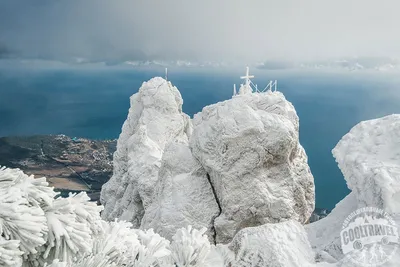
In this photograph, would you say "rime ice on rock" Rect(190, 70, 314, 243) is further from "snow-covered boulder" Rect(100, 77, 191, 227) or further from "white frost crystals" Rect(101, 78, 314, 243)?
"snow-covered boulder" Rect(100, 77, 191, 227)

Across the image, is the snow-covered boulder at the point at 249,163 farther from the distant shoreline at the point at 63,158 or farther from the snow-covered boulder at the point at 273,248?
the distant shoreline at the point at 63,158

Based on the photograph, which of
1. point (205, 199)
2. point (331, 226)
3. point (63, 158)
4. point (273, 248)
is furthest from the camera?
point (63, 158)

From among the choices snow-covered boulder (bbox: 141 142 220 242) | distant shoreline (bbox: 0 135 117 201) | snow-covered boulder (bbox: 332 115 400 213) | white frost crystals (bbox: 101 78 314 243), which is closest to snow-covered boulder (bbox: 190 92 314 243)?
white frost crystals (bbox: 101 78 314 243)

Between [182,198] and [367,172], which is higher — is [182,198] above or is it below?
below

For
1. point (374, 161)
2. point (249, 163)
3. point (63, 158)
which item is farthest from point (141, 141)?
point (63, 158)

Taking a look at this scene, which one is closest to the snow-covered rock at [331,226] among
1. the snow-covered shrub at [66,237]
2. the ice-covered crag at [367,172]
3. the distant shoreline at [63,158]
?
the ice-covered crag at [367,172]

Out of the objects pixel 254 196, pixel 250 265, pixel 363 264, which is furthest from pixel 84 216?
pixel 254 196

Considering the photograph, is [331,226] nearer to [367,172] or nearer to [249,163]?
[367,172]

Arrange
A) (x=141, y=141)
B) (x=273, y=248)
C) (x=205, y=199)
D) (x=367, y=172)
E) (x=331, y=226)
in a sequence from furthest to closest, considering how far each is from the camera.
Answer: (x=141, y=141)
(x=205, y=199)
(x=331, y=226)
(x=367, y=172)
(x=273, y=248)
